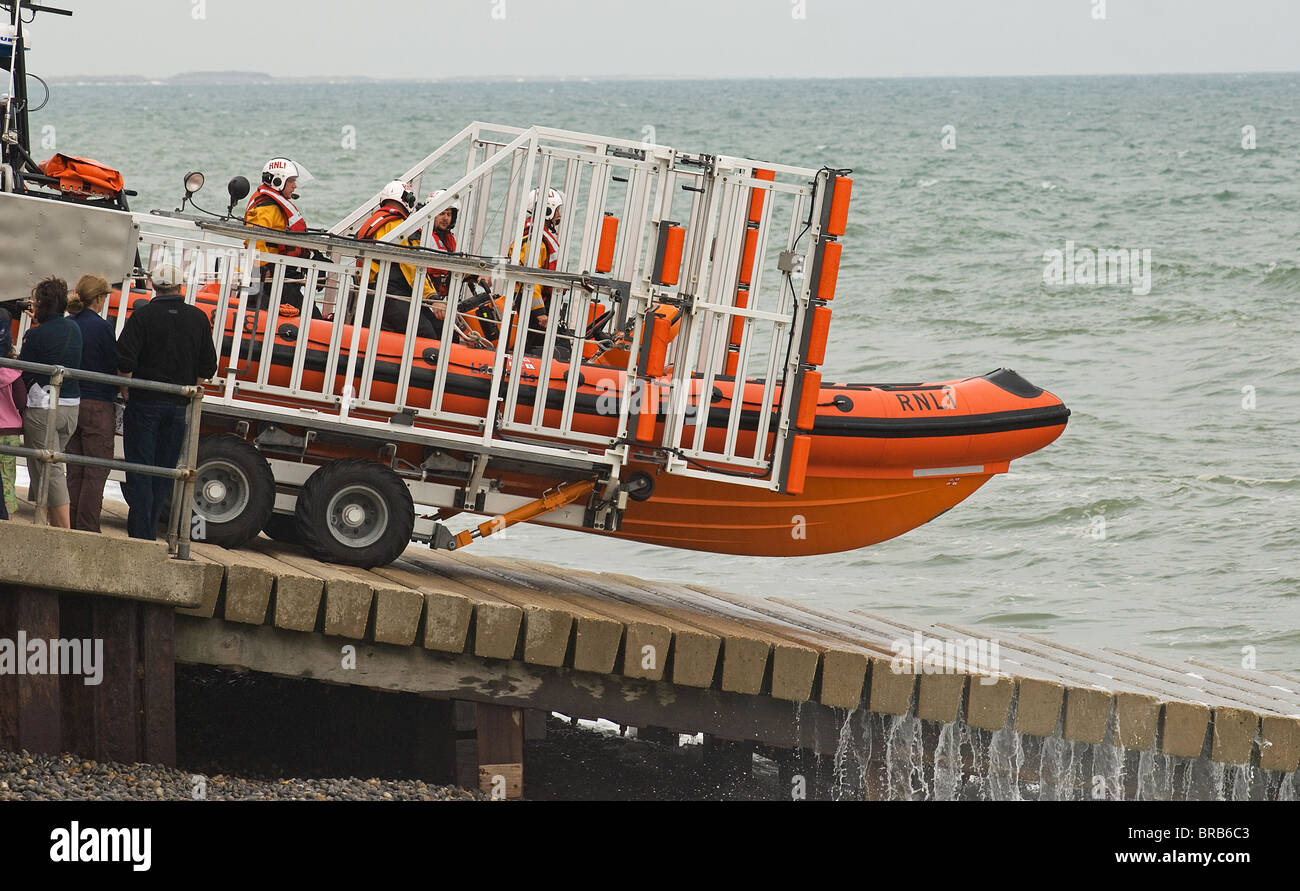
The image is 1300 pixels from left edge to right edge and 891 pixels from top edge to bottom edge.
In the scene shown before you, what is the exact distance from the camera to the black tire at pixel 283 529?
28.7 feet

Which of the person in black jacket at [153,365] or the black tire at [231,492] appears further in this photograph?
the black tire at [231,492]

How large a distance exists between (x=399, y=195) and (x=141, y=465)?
2416mm

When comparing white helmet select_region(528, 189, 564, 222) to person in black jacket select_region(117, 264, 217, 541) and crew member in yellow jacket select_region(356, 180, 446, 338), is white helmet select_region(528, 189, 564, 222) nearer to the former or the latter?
crew member in yellow jacket select_region(356, 180, 446, 338)

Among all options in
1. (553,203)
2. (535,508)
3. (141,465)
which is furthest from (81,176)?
(535,508)

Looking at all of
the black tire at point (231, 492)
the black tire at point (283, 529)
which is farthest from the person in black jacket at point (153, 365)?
the black tire at point (283, 529)

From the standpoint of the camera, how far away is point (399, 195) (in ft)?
27.9

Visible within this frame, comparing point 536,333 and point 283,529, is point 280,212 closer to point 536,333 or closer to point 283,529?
point 536,333

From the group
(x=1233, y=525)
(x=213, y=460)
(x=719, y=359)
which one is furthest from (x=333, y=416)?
(x=1233, y=525)

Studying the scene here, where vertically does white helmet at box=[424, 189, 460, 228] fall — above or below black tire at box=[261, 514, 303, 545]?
above

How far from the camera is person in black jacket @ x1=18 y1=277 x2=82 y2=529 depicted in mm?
7113

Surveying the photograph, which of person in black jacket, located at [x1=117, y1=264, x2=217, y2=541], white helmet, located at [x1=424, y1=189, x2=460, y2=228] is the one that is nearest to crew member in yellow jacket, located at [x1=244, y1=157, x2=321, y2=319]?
white helmet, located at [x1=424, y1=189, x2=460, y2=228]

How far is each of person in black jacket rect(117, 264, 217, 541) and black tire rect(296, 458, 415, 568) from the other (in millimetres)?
823

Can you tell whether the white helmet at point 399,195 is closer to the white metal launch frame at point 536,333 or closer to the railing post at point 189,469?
the white metal launch frame at point 536,333

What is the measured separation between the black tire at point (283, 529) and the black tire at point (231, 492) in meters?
0.75
